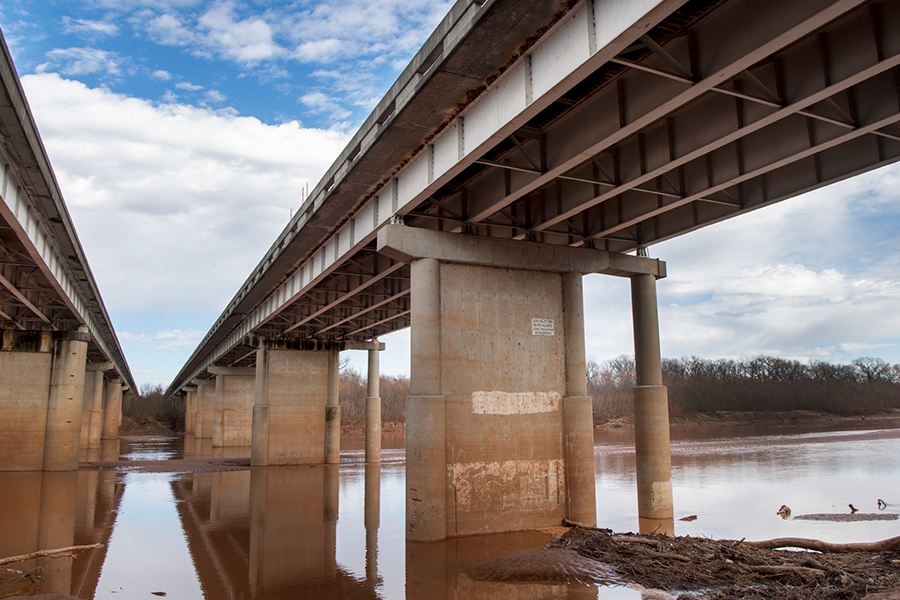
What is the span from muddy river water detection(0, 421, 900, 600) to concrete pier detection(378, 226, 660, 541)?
100 centimetres

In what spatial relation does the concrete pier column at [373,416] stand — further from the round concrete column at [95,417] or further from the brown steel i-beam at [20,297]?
the round concrete column at [95,417]

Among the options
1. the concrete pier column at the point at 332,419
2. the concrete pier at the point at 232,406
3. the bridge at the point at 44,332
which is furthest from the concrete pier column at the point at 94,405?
the concrete pier column at the point at 332,419

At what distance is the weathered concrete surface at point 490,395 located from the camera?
14.5m

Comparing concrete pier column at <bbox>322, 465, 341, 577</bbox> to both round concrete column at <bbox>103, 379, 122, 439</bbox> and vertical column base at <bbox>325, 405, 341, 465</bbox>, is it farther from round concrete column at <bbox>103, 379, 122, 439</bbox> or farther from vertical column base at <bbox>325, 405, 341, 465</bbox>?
round concrete column at <bbox>103, 379, 122, 439</bbox>

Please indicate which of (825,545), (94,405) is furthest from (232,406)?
(825,545)

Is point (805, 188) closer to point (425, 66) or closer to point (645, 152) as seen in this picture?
point (645, 152)

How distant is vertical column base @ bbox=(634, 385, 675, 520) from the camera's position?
1672 cm

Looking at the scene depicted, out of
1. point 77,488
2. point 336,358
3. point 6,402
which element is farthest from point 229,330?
point 77,488

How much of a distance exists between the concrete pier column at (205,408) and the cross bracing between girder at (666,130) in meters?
62.3

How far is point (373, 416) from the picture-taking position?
38406 mm

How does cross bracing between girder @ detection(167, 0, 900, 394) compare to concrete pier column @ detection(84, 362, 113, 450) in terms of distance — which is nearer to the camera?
cross bracing between girder @ detection(167, 0, 900, 394)

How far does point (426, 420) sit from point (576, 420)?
13.6ft

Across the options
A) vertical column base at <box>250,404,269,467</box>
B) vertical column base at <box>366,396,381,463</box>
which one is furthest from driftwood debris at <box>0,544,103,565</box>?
vertical column base at <box>366,396,381,463</box>

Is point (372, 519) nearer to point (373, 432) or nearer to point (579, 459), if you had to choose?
point (579, 459)
